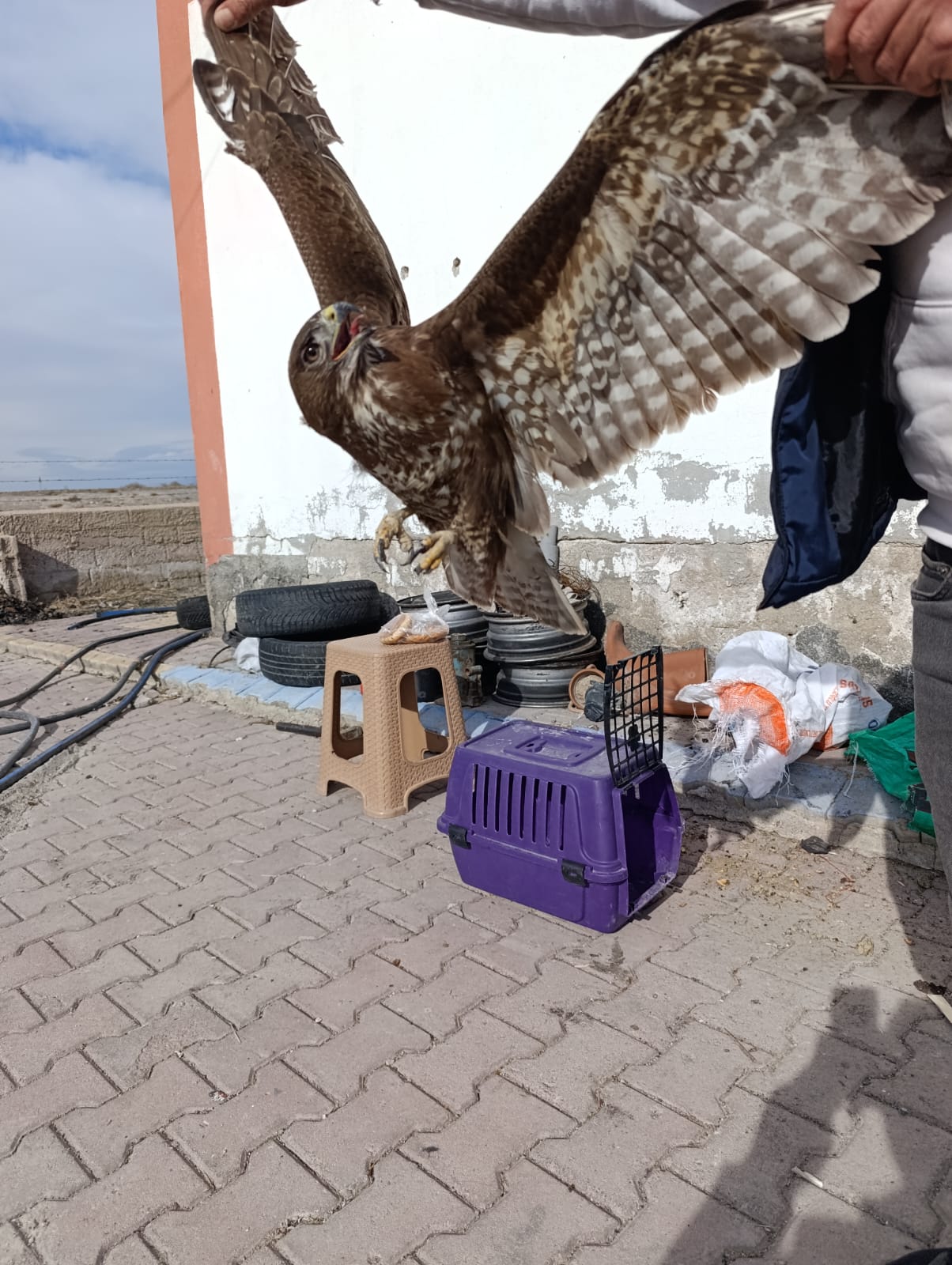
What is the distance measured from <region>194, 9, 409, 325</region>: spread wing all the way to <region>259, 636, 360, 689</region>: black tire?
3.74m

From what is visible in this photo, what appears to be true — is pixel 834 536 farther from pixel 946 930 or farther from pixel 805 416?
pixel 946 930

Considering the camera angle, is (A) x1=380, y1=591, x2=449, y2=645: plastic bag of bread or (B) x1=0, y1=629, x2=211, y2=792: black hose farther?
(B) x1=0, y1=629, x2=211, y2=792: black hose

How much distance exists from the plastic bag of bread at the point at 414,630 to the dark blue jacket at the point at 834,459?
8.14 ft

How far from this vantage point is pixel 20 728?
17.3ft

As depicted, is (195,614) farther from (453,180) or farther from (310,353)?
(310,353)

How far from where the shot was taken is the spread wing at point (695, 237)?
87cm

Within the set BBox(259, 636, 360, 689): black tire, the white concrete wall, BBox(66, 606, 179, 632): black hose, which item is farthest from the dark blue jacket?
BBox(66, 606, 179, 632): black hose

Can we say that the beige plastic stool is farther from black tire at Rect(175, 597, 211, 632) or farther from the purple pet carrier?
black tire at Rect(175, 597, 211, 632)

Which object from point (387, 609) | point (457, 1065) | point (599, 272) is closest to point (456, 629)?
point (387, 609)

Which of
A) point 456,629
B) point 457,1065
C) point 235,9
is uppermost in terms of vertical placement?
point 235,9

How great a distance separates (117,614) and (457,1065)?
789cm

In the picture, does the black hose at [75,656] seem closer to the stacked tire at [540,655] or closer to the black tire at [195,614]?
the black tire at [195,614]

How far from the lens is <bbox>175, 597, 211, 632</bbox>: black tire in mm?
7668

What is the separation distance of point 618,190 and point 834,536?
630 millimetres
